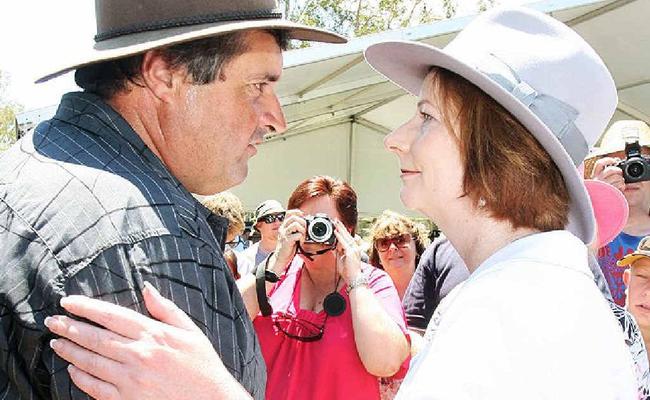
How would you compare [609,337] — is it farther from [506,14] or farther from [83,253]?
[83,253]

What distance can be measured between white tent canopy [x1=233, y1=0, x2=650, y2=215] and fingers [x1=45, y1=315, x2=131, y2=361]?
5042 mm

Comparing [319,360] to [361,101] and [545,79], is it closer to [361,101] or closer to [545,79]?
[545,79]

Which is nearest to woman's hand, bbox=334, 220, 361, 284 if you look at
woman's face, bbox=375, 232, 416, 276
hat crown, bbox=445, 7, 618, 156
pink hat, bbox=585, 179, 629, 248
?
pink hat, bbox=585, 179, 629, 248

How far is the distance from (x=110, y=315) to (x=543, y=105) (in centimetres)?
90

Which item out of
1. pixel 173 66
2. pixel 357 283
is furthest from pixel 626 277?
pixel 173 66

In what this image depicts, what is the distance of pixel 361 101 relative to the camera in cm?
922

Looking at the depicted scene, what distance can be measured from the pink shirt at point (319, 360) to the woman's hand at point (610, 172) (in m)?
1.30

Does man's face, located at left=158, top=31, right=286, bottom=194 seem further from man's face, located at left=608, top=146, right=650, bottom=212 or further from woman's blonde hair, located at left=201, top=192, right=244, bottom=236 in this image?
woman's blonde hair, located at left=201, top=192, right=244, bottom=236

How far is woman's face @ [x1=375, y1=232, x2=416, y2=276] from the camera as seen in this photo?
4.85 m

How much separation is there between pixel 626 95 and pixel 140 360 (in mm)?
8313

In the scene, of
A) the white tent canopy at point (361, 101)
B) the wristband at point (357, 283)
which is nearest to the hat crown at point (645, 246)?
the wristband at point (357, 283)

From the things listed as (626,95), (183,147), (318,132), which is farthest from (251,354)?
(318,132)

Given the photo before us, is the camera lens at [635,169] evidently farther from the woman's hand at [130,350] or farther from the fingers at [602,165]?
the woman's hand at [130,350]

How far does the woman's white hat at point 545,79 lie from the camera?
1.40 metres
